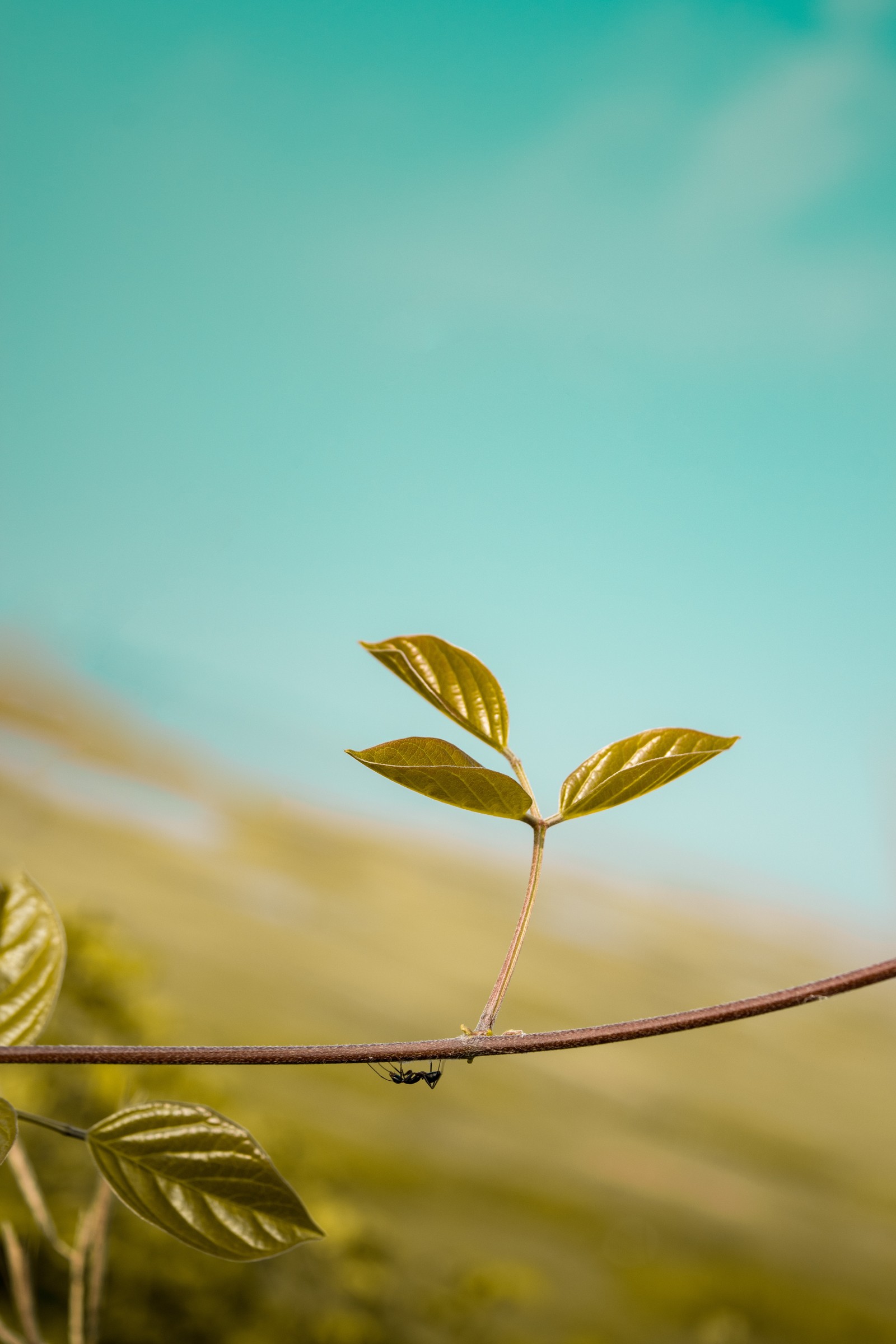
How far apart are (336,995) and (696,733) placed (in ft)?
14.9

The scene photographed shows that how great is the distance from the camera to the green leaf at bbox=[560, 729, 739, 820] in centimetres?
30

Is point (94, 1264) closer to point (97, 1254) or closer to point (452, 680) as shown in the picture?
point (97, 1254)

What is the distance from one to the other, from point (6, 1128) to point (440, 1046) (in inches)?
5.0

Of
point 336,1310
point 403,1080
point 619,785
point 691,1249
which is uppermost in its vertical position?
point 619,785

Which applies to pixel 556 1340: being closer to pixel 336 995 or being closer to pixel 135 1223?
pixel 135 1223

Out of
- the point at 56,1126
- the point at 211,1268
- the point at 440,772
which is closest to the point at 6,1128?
the point at 56,1126

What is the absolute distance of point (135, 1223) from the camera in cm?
142

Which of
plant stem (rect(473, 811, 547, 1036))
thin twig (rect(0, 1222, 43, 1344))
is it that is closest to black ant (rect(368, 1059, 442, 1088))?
plant stem (rect(473, 811, 547, 1036))

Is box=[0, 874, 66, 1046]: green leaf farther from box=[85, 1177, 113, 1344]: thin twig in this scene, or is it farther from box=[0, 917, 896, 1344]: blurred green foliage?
box=[0, 917, 896, 1344]: blurred green foliage

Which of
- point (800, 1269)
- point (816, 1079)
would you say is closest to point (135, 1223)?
point (800, 1269)

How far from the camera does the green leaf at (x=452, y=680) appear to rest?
0.95ft

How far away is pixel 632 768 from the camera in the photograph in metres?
0.30

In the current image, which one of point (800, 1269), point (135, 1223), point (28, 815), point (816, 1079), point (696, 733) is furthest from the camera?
point (816, 1079)

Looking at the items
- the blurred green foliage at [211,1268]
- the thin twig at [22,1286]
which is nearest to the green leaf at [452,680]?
the thin twig at [22,1286]
